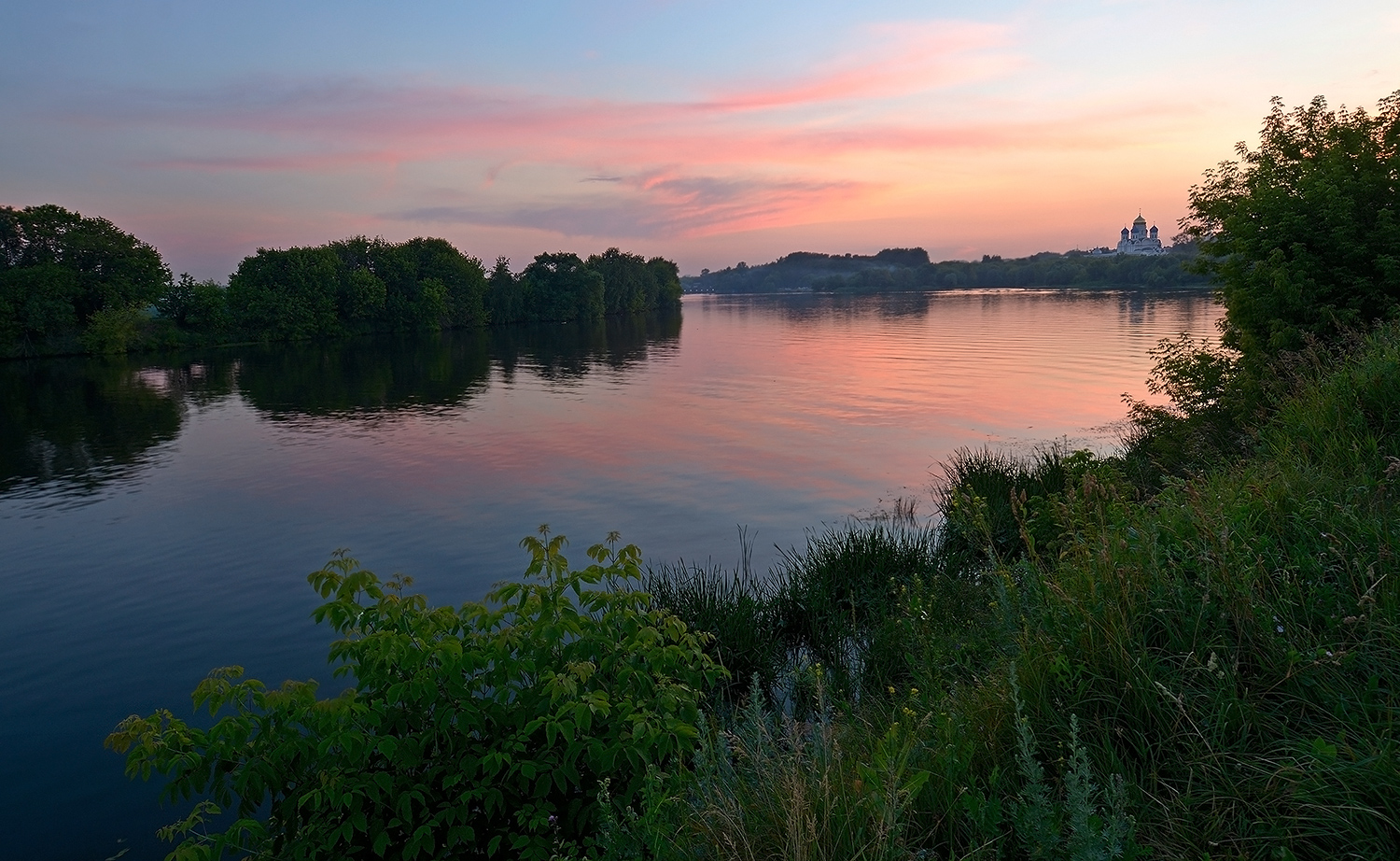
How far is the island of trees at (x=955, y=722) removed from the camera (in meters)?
3.51

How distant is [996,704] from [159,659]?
13.0 metres

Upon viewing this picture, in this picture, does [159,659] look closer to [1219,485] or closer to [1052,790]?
[1052,790]

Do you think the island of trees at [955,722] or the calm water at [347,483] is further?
the calm water at [347,483]

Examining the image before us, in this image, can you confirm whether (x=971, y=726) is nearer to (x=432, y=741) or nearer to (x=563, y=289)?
(x=432, y=741)

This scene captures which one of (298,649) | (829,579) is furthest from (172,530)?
(829,579)

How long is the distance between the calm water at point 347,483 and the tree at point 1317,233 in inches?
325

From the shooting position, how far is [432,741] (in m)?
5.83

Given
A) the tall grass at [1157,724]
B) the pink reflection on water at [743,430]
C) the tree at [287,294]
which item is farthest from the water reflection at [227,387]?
the tall grass at [1157,724]

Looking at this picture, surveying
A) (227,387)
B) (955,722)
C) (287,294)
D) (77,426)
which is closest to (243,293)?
(287,294)

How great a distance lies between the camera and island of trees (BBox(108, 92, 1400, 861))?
3508 millimetres

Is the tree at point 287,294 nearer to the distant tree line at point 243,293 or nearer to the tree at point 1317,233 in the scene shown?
the distant tree line at point 243,293

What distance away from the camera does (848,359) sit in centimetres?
5553

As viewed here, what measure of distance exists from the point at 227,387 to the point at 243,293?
1900 inches

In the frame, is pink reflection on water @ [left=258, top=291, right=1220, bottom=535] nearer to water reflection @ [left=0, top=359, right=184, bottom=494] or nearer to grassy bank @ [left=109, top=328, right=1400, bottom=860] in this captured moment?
water reflection @ [left=0, top=359, right=184, bottom=494]
